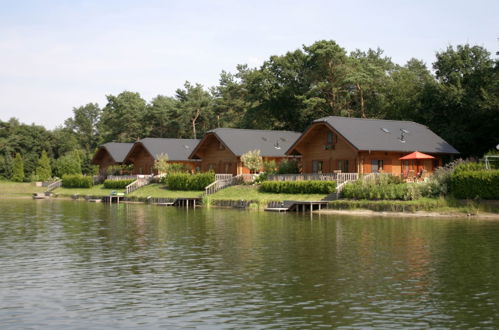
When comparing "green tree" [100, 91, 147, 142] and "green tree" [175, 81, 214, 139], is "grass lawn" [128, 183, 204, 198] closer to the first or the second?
"green tree" [175, 81, 214, 139]

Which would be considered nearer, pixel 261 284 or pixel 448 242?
pixel 261 284

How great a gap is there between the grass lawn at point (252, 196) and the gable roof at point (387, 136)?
7.34m

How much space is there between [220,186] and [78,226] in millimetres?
25243

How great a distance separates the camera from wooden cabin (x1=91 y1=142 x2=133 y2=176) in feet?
293

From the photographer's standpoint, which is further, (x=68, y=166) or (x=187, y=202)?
(x=68, y=166)

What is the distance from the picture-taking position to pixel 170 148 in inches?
3223

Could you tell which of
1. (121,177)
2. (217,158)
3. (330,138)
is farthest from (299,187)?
(121,177)

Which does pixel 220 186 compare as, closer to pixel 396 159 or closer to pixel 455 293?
pixel 396 159

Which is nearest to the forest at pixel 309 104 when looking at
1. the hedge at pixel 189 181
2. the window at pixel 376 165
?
the window at pixel 376 165

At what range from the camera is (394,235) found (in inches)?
1176

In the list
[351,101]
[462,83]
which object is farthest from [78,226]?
[351,101]

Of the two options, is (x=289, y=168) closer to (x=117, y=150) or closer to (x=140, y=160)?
(x=140, y=160)

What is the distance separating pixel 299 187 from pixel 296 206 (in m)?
3.20

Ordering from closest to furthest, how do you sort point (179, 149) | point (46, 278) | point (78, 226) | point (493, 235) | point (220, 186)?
1. point (46, 278)
2. point (493, 235)
3. point (78, 226)
4. point (220, 186)
5. point (179, 149)
